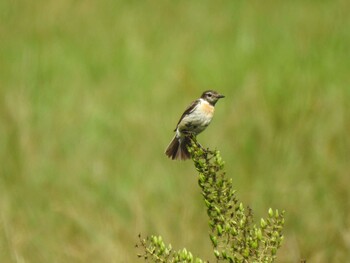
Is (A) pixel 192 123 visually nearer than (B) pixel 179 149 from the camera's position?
No

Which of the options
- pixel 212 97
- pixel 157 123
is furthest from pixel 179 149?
pixel 157 123

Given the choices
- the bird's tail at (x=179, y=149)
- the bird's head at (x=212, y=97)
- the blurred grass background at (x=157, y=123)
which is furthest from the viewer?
the blurred grass background at (x=157, y=123)

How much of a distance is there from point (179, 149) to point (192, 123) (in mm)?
179

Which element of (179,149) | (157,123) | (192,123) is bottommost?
(179,149)

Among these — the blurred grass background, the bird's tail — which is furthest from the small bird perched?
the blurred grass background

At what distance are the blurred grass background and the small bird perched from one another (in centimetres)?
194

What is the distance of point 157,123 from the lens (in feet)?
30.1

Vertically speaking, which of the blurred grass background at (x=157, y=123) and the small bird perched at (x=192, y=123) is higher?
the blurred grass background at (x=157, y=123)

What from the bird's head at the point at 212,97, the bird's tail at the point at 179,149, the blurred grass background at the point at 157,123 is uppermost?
the blurred grass background at the point at 157,123

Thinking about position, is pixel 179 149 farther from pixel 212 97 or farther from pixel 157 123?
pixel 157 123

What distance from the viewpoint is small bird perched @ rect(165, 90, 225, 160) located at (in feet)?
12.7

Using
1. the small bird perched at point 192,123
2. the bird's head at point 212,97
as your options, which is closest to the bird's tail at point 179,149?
the small bird perched at point 192,123

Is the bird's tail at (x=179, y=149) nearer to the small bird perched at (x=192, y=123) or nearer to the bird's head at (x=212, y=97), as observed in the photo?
the small bird perched at (x=192, y=123)

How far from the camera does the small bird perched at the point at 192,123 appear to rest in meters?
3.88
